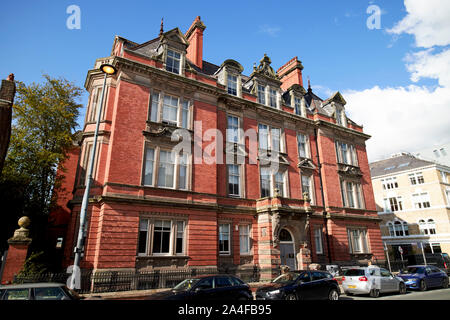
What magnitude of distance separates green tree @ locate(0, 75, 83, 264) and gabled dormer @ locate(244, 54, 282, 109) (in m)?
17.1

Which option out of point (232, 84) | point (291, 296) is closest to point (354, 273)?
point (291, 296)

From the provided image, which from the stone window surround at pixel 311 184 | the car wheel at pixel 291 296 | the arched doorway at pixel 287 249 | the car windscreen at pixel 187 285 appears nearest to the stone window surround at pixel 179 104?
the arched doorway at pixel 287 249

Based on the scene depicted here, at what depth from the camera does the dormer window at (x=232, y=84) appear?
2506cm

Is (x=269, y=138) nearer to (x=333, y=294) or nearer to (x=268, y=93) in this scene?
(x=268, y=93)

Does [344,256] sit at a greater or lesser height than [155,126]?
lesser

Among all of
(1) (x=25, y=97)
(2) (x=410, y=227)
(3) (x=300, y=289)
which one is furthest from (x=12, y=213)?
(2) (x=410, y=227)

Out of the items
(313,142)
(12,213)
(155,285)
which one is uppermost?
(313,142)

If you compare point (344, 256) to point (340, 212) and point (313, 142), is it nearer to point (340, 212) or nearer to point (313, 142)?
point (340, 212)

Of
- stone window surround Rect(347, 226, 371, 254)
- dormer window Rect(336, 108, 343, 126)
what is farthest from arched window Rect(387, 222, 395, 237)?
dormer window Rect(336, 108, 343, 126)

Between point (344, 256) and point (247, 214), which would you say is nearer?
point (247, 214)

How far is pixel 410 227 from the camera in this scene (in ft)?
138

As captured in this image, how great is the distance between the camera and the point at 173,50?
21984 millimetres

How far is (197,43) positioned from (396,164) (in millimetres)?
41493

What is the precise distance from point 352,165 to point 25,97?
107ft
